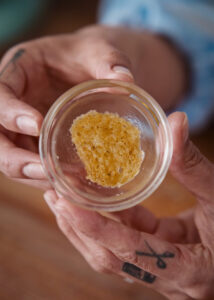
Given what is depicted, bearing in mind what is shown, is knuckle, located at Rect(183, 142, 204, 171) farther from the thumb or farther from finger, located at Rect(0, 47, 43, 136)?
finger, located at Rect(0, 47, 43, 136)

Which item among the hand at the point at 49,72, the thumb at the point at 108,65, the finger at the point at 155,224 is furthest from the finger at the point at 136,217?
the thumb at the point at 108,65

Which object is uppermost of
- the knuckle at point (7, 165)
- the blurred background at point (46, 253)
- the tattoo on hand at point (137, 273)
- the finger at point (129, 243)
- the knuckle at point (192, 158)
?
the knuckle at point (192, 158)

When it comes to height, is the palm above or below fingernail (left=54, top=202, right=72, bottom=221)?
below

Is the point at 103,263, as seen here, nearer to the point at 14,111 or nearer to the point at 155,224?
the point at 155,224

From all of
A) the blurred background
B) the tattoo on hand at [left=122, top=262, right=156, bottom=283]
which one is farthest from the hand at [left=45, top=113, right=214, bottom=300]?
the blurred background

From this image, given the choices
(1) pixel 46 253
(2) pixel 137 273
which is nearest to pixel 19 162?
(2) pixel 137 273

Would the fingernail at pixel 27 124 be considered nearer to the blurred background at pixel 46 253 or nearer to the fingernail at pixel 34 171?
the fingernail at pixel 34 171
